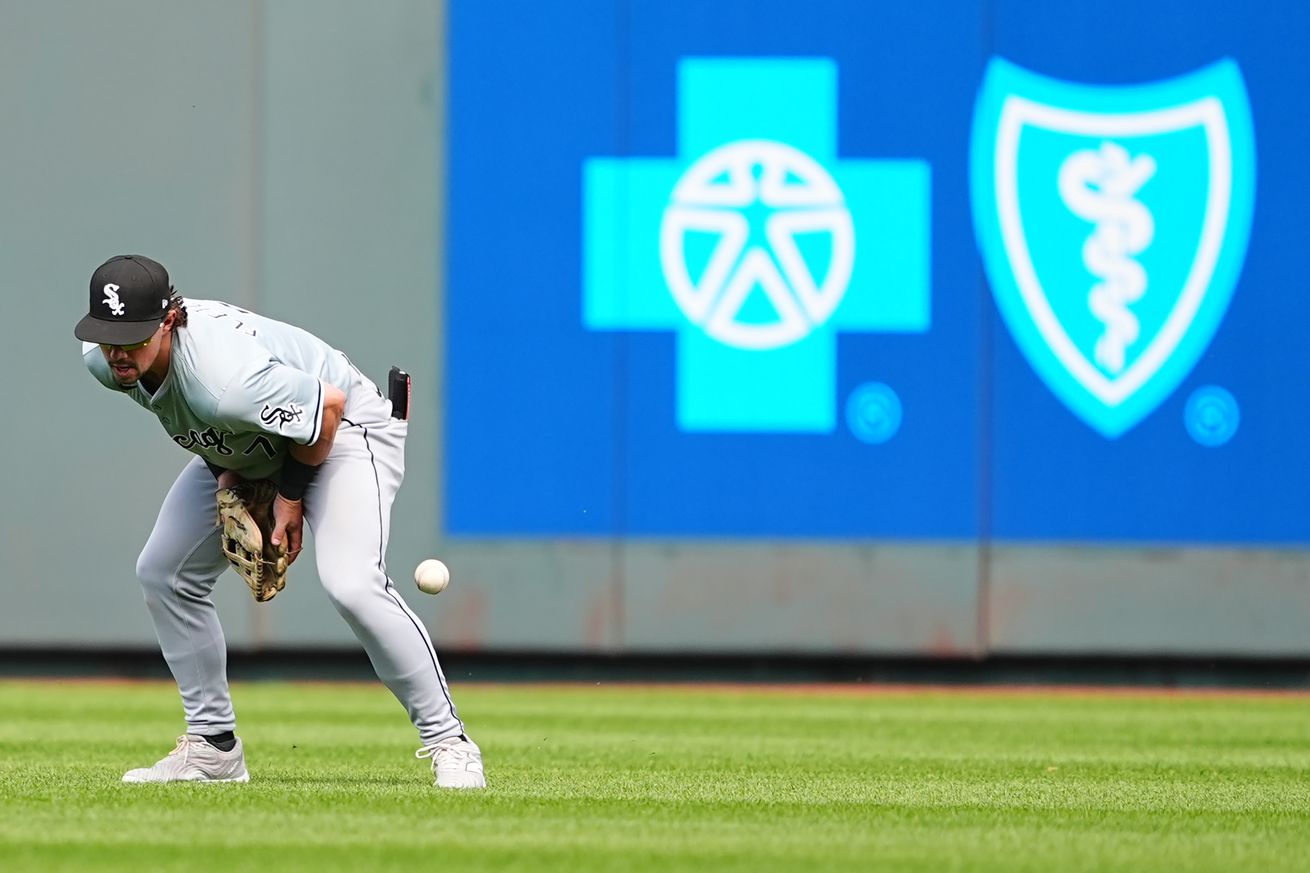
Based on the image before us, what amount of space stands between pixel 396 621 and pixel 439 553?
24.3 ft

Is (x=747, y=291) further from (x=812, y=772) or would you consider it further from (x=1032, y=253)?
(x=812, y=772)

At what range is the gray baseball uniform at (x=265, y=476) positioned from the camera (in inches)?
235

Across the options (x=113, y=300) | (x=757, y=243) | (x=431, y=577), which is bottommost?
(x=431, y=577)

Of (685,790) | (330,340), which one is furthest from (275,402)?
(330,340)

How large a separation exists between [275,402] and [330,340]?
7744 mm

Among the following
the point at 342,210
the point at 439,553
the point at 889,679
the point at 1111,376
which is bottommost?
the point at 889,679

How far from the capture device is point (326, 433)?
20.1ft

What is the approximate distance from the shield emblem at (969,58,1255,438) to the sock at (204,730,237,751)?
7740 mm

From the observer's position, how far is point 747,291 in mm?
13438

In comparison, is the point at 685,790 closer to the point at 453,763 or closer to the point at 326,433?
the point at 453,763

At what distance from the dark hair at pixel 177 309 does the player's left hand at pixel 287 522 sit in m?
0.63

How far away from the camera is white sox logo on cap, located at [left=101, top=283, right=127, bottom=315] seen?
5.85m

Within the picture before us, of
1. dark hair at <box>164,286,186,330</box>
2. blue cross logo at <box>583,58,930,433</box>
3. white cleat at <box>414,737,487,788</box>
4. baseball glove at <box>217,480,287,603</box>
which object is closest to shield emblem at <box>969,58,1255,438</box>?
blue cross logo at <box>583,58,930,433</box>

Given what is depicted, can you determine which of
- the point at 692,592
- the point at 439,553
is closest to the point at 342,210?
the point at 439,553
